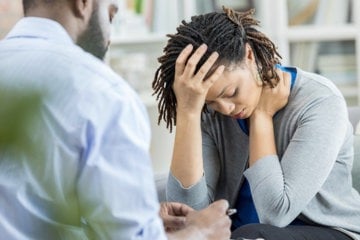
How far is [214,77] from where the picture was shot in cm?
154

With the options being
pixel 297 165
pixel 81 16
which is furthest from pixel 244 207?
pixel 81 16

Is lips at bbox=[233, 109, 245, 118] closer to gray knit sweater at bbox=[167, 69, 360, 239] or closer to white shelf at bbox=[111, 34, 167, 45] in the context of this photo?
gray knit sweater at bbox=[167, 69, 360, 239]

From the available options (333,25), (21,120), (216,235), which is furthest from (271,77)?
(333,25)

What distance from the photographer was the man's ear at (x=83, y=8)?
38.5 inches

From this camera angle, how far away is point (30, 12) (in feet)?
3.26

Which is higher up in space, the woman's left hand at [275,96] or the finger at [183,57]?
the finger at [183,57]

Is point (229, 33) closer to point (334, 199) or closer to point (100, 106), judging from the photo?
point (334, 199)

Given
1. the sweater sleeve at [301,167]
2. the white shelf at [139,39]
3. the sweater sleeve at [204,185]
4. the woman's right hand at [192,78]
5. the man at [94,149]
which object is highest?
the man at [94,149]

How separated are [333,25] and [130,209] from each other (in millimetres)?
2778

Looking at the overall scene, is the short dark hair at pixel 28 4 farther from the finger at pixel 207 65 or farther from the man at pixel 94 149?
the finger at pixel 207 65

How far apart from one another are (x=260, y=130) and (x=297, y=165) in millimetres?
129

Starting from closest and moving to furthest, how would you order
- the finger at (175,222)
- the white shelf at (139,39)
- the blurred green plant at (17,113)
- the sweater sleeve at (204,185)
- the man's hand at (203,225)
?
1. the blurred green plant at (17,113)
2. the man's hand at (203,225)
3. the finger at (175,222)
4. the sweater sleeve at (204,185)
5. the white shelf at (139,39)

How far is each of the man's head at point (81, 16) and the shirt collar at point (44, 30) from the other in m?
0.01

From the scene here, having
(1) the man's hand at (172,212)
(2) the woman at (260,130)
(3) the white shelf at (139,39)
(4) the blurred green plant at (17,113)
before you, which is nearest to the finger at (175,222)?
(1) the man's hand at (172,212)
